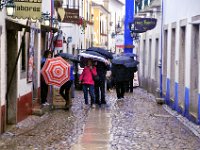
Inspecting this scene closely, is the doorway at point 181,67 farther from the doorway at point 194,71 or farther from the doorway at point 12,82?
the doorway at point 12,82

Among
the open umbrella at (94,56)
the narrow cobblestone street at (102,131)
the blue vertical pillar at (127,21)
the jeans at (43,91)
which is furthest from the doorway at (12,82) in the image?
the blue vertical pillar at (127,21)

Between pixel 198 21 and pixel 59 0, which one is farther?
pixel 59 0

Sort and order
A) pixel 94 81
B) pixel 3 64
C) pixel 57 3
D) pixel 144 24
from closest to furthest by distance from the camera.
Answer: pixel 3 64 < pixel 94 81 < pixel 144 24 < pixel 57 3

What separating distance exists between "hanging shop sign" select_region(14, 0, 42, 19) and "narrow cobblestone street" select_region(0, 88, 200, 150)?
2.55 m

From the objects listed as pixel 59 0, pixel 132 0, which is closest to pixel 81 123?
pixel 59 0

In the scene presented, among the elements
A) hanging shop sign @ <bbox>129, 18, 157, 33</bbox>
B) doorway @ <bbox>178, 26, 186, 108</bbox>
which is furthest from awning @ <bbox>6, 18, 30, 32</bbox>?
hanging shop sign @ <bbox>129, 18, 157, 33</bbox>

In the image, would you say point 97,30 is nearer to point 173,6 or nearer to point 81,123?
point 173,6

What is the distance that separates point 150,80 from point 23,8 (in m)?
16.8

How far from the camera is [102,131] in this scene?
13766 mm

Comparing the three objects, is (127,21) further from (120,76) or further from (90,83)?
(90,83)

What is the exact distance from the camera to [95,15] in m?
63.8

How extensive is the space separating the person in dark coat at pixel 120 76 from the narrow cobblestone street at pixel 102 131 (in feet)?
12.3

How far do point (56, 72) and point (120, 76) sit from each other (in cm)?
555

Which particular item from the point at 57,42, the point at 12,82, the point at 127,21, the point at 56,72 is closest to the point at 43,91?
the point at 56,72
